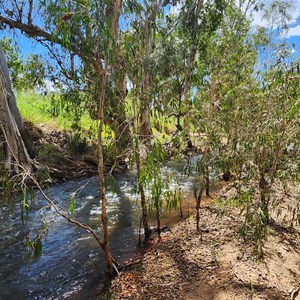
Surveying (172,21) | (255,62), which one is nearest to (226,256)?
(255,62)

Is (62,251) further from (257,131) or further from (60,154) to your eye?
(60,154)

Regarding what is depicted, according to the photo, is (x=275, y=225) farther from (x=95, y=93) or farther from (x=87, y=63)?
(x=87, y=63)

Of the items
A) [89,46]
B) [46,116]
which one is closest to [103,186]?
[89,46]

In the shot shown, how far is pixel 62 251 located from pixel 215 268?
203 cm

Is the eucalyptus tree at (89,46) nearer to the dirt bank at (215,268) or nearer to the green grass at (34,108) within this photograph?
the dirt bank at (215,268)

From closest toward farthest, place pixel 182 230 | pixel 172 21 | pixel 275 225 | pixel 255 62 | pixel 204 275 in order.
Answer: pixel 204 275 → pixel 275 225 → pixel 182 230 → pixel 255 62 → pixel 172 21

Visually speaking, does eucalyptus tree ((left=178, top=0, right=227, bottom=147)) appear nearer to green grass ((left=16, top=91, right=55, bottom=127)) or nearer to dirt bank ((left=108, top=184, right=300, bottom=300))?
green grass ((left=16, top=91, right=55, bottom=127))

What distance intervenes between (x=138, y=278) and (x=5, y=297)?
1336 mm

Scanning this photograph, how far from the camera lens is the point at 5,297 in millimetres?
3068

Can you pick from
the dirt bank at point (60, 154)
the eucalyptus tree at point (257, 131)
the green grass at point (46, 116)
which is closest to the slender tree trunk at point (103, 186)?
the eucalyptus tree at point (257, 131)

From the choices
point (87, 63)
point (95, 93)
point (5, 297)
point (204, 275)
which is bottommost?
point (5, 297)

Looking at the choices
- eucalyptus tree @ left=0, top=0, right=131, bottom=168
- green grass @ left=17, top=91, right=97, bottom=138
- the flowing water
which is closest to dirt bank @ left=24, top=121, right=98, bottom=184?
green grass @ left=17, top=91, right=97, bottom=138

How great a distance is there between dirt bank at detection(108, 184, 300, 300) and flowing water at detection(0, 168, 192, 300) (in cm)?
42

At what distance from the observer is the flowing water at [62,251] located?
3.16 meters
